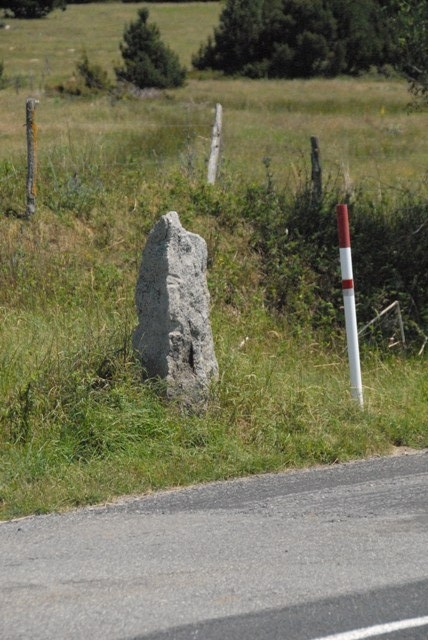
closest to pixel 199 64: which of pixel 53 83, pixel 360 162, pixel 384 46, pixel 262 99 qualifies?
pixel 384 46

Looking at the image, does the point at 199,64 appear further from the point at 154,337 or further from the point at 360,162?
the point at 154,337

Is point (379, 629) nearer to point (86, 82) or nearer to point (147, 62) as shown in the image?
point (86, 82)

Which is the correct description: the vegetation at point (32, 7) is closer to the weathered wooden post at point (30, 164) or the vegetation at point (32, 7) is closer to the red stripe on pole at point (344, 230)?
the weathered wooden post at point (30, 164)

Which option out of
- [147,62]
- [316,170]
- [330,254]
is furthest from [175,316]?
[147,62]

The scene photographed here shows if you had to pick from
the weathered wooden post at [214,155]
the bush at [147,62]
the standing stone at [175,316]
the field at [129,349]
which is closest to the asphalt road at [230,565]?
the field at [129,349]

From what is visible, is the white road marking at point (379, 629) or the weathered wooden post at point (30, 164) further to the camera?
the weathered wooden post at point (30, 164)

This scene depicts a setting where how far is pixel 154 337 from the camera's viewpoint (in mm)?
8141

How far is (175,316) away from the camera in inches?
317

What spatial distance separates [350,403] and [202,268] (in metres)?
1.60

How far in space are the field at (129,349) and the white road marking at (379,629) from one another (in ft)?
8.18

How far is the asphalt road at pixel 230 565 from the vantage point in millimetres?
4547

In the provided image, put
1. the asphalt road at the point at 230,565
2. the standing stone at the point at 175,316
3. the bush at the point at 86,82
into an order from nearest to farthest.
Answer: the asphalt road at the point at 230,565 → the standing stone at the point at 175,316 → the bush at the point at 86,82

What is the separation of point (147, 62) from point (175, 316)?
36.8 metres

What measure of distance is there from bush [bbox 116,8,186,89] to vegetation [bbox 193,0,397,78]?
7478mm
